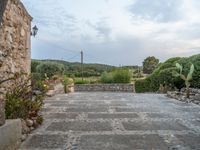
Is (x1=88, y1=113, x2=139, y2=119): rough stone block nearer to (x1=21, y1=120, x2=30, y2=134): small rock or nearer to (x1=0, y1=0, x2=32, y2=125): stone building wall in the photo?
(x1=21, y1=120, x2=30, y2=134): small rock

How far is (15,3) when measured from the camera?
627 cm

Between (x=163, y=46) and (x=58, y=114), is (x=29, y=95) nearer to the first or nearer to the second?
(x=58, y=114)

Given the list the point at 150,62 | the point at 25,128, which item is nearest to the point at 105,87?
the point at 150,62

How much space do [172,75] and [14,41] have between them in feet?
33.0

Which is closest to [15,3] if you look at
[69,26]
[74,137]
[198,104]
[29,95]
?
[29,95]

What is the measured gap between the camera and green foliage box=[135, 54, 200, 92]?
45.5 feet

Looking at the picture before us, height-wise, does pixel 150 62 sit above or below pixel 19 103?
above

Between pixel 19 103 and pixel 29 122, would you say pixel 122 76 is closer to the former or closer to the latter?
pixel 29 122

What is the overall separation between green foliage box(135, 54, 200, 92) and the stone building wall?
7.45 m

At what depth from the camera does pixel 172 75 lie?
48.2 ft

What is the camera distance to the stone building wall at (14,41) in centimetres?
543

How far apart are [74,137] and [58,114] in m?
2.29

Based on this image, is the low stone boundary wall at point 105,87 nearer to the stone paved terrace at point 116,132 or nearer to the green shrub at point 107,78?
the green shrub at point 107,78

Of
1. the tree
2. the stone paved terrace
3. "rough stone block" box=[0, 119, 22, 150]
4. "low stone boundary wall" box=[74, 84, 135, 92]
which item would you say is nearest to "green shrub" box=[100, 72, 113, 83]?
"low stone boundary wall" box=[74, 84, 135, 92]
